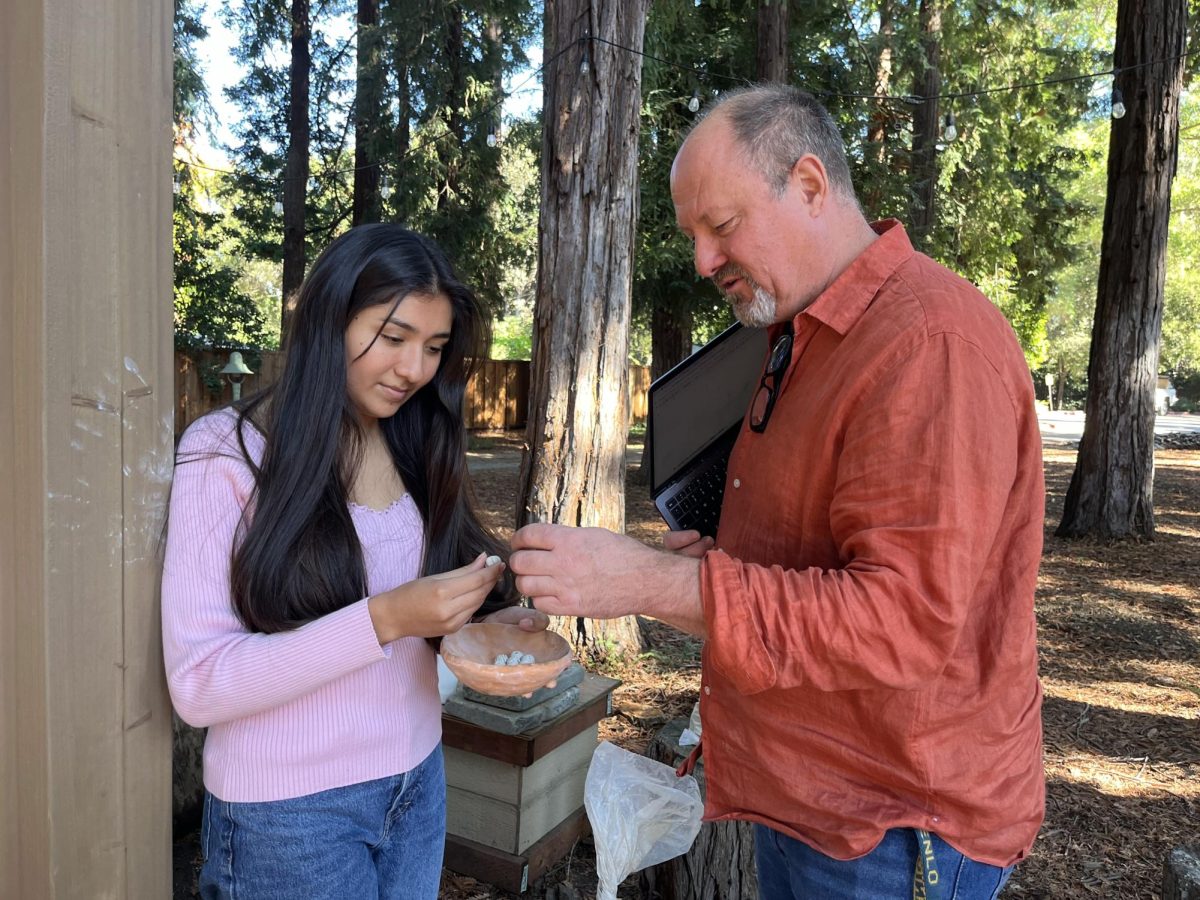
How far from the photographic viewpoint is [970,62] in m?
13.6

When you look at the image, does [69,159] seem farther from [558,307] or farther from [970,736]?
[558,307]

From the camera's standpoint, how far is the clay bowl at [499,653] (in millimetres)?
1651

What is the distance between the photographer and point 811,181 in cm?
155

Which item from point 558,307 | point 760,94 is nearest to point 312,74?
point 558,307

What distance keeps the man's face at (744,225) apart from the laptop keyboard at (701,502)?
59cm

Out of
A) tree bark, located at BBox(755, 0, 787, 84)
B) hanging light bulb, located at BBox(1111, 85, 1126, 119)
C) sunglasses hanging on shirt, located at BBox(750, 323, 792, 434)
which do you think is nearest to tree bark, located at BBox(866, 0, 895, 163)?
tree bark, located at BBox(755, 0, 787, 84)

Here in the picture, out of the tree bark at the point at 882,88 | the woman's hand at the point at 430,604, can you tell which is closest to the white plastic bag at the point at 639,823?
the woman's hand at the point at 430,604

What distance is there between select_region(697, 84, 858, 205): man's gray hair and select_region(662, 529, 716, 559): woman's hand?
790mm

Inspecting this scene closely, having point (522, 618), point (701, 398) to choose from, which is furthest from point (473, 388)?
point (522, 618)

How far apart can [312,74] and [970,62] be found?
12312mm

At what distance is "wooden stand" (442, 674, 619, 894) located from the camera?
315 cm

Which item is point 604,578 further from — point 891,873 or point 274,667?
point 891,873

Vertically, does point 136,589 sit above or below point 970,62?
below

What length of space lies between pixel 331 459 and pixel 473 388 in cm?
1878
